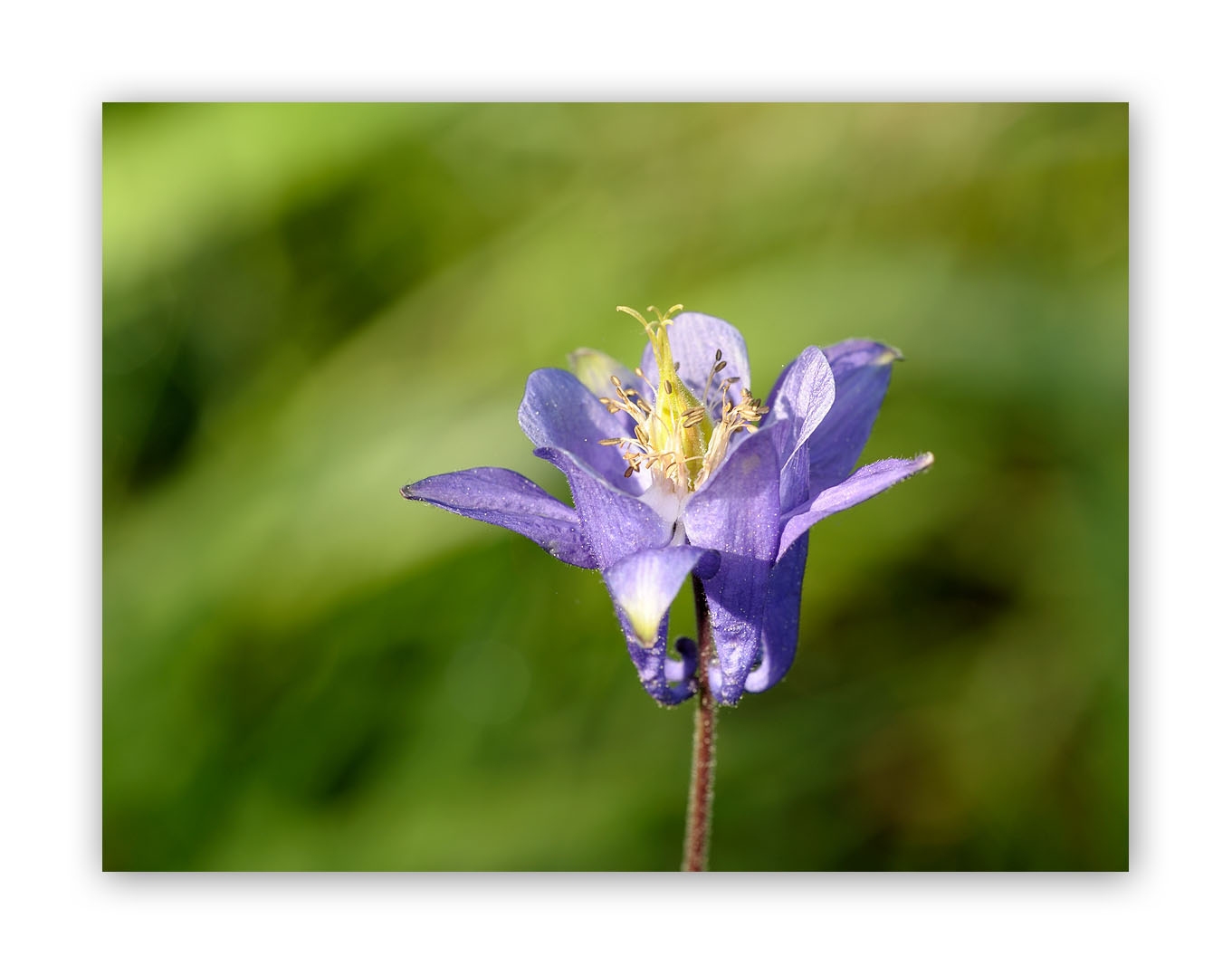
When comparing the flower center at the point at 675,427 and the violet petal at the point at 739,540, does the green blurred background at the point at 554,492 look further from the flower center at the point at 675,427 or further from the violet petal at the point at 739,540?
the violet petal at the point at 739,540

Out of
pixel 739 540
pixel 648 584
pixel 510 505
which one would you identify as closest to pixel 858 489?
pixel 739 540

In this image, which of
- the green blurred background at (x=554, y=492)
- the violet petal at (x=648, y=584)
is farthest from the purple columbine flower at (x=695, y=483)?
the green blurred background at (x=554, y=492)

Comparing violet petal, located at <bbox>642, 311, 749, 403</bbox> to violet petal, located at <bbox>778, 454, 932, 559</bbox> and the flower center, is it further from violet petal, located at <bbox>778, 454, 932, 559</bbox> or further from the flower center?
violet petal, located at <bbox>778, 454, 932, 559</bbox>
